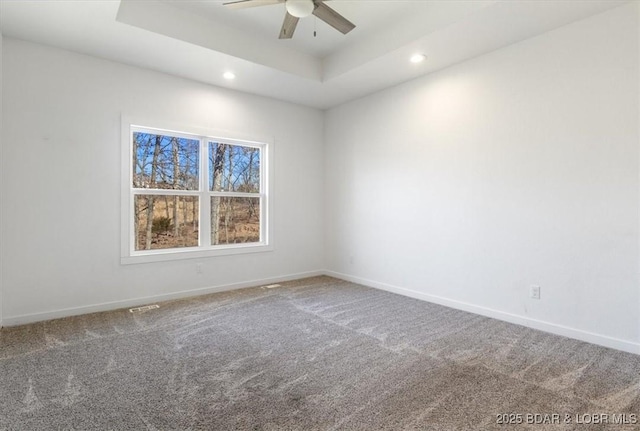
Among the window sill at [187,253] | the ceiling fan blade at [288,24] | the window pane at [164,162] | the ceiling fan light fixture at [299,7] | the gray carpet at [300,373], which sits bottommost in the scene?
the gray carpet at [300,373]

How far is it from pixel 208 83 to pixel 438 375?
4.20 meters

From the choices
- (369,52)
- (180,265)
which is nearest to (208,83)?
(369,52)

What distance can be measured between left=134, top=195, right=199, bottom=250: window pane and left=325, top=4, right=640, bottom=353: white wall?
249 cm

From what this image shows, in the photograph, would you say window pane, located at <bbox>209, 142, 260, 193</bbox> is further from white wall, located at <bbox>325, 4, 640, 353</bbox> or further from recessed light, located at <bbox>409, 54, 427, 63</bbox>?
recessed light, located at <bbox>409, 54, 427, 63</bbox>

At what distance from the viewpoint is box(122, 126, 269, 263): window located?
4051 millimetres

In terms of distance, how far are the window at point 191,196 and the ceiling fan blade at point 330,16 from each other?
8.00 ft

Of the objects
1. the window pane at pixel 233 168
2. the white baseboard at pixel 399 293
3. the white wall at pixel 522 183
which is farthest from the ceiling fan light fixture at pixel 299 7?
the white baseboard at pixel 399 293

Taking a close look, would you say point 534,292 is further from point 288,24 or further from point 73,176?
point 73,176

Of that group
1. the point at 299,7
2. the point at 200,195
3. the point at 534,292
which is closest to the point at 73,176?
the point at 200,195

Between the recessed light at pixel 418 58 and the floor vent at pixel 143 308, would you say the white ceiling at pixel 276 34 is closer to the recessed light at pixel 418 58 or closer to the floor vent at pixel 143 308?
the recessed light at pixel 418 58

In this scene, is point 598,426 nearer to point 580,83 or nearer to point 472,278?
point 472,278

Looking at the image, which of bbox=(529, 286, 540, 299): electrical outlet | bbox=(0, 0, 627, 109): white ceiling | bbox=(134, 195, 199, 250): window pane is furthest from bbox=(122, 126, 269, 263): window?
bbox=(529, 286, 540, 299): electrical outlet

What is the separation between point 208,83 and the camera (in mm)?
4402

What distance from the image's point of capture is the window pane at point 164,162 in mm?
4070
